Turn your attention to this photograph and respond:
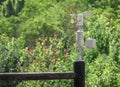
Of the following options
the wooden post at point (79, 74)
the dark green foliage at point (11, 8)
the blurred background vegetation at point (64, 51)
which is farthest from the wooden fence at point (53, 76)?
the dark green foliage at point (11, 8)

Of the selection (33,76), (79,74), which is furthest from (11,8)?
(33,76)

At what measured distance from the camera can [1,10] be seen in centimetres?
3403

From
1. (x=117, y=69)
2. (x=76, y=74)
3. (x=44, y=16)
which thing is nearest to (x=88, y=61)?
(x=117, y=69)

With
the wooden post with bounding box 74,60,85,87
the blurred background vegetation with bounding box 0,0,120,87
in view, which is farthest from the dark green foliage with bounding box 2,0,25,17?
the wooden post with bounding box 74,60,85,87

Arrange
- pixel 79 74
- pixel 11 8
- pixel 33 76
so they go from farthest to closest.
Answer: pixel 11 8 < pixel 79 74 < pixel 33 76

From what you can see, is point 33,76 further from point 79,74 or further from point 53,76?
point 79,74

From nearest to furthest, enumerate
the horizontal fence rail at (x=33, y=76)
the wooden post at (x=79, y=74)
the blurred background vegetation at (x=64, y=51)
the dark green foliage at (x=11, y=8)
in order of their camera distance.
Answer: the horizontal fence rail at (x=33, y=76) < the wooden post at (x=79, y=74) < the blurred background vegetation at (x=64, y=51) < the dark green foliage at (x=11, y=8)

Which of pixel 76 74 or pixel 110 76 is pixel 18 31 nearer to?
pixel 110 76

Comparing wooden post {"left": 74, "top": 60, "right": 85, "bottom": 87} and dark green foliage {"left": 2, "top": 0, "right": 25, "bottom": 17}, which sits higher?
dark green foliage {"left": 2, "top": 0, "right": 25, "bottom": 17}

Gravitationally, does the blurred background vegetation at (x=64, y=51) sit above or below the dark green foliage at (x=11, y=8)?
below

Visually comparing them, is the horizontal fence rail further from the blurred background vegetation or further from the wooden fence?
the blurred background vegetation

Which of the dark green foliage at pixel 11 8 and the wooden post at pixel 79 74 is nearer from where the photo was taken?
the wooden post at pixel 79 74

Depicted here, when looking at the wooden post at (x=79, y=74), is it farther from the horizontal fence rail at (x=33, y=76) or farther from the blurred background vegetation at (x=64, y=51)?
the blurred background vegetation at (x=64, y=51)

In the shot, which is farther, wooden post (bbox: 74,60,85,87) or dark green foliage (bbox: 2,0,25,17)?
dark green foliage (bbox: 2,0,25,17)
